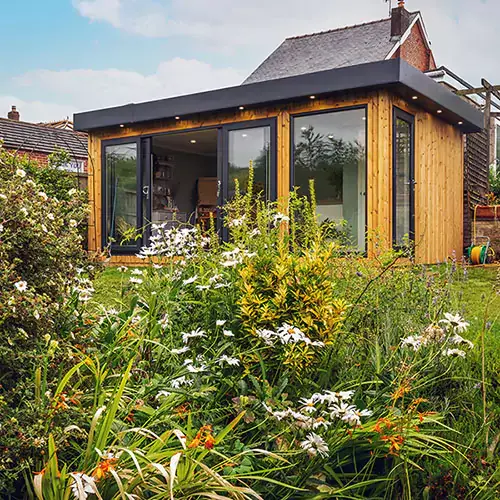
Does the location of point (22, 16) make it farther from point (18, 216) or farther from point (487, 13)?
point (18, 216)

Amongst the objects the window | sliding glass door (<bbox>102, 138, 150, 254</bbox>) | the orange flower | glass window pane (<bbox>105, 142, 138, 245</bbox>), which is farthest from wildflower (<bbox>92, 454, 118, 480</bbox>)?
glass window pane (<bbox>105, 142, 138, 245</bbox>)

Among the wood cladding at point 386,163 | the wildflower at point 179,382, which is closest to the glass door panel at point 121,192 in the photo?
the wood cladding at point 386,163

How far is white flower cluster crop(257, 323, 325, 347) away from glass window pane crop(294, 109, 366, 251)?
18.4 ft

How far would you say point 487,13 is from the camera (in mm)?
15383

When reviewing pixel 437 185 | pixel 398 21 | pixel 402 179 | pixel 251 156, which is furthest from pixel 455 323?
pixel 398 21

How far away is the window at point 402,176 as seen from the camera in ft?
24.1

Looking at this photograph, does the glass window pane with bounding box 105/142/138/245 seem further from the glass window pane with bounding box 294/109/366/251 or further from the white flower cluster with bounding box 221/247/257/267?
the white flower cluster with bounding box 221/247/257/267

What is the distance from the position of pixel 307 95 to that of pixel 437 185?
112 inches

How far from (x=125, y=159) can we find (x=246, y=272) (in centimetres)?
808

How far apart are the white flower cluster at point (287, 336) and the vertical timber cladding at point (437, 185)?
5.82 meters

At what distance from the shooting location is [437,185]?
895 centimetres

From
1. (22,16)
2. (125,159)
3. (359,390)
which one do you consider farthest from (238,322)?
(22,16)

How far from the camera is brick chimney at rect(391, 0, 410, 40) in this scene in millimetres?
16281

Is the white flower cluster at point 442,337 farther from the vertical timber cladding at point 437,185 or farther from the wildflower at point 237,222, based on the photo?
the vertical timber cladding at point 437,185
